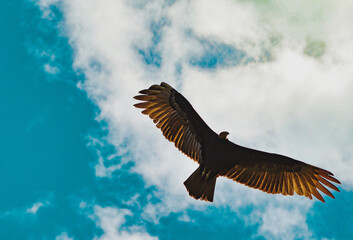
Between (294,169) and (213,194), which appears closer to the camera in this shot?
(213,194)

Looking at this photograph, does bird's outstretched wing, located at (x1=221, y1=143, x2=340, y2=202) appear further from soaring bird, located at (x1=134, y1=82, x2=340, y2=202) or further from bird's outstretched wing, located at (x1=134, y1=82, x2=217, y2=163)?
bird's outstretched wing, located at (x1=134, y1=82, x2=217, y2=163)

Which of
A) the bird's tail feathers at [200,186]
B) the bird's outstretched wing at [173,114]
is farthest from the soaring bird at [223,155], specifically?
the bird's tail feathers at [200,186]

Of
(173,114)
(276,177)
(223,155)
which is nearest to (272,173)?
(276,177)

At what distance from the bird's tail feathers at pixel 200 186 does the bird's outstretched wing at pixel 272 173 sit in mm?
722

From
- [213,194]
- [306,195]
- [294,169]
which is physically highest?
[294,169]

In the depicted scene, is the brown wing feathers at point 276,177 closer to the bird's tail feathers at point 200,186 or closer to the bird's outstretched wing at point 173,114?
the bird's tail feathers at point 200,186

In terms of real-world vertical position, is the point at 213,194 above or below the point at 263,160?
below

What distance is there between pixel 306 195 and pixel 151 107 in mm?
4098

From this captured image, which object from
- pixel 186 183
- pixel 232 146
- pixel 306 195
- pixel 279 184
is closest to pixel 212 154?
pixel 232 146

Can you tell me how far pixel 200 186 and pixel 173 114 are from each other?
1913 mm

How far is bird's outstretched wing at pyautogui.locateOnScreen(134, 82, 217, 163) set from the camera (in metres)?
8.59

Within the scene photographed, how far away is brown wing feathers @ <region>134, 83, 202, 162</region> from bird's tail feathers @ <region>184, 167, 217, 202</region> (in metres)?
1.07

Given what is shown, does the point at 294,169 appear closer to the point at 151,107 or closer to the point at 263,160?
the point at 263,160

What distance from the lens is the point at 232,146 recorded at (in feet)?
26.9
